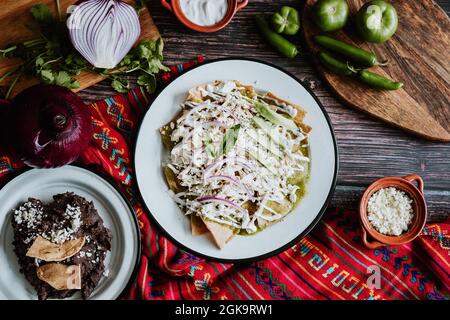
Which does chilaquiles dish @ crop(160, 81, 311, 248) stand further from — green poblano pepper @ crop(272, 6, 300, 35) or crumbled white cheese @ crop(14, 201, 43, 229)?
crumbled white cheese @ crop(14, 201, 43, 229)

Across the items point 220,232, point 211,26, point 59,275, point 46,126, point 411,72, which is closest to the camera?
point 46,126

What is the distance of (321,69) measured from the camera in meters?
3.16

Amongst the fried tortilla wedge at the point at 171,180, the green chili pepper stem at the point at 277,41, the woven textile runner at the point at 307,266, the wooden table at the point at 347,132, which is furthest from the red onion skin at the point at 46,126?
the green chili pepper stem at the point at 277,41

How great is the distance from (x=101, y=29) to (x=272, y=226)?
58.8 inches

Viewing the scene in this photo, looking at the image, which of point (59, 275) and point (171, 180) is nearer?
point (59, 275)

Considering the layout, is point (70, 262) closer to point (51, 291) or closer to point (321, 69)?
point (51, 291)

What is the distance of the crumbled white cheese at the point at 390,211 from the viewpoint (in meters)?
3.03

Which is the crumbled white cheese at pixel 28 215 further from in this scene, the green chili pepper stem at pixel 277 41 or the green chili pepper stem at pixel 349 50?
the green chili pepper stem at pixel 349 50

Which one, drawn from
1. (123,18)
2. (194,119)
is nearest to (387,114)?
(194,119)

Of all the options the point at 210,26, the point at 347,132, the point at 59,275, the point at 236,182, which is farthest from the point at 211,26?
the point at 59,275

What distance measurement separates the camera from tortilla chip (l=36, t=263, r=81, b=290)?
283 cm

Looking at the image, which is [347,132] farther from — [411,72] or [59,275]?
[59,275]

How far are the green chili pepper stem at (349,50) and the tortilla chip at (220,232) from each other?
4.11 ft

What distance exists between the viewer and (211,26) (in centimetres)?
310
